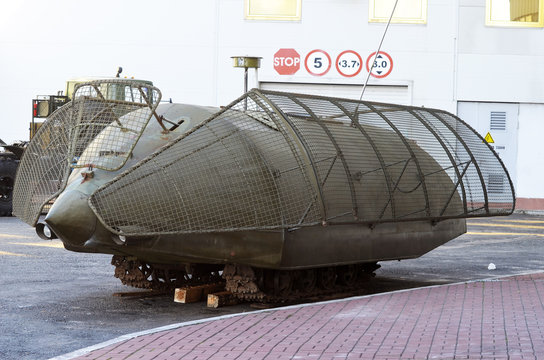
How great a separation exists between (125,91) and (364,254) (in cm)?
360

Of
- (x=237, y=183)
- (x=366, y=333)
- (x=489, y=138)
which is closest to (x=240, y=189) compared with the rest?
(x=237, y=183)

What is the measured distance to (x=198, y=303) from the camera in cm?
1150

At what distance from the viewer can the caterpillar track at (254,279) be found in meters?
11.1

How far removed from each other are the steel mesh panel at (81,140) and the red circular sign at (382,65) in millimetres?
18880

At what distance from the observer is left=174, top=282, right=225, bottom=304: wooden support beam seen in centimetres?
1145

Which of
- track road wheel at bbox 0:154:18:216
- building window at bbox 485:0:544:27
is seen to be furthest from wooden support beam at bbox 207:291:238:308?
Result: building window at bbox 485:0:544:27

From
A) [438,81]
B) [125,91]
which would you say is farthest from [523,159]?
[125,91]

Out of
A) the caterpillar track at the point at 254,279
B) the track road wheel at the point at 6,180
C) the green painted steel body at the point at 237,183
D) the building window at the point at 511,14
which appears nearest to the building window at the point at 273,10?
the building window at the point at 511,14

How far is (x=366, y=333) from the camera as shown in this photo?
28.5ft

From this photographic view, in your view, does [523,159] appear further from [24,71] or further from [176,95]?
[24,71]

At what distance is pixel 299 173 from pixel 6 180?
14.1m

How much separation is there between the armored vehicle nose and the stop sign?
2076 cm

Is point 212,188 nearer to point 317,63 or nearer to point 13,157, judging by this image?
point 13,157

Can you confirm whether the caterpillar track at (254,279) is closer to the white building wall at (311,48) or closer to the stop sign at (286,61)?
the stop sign at (286,61)
